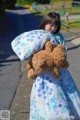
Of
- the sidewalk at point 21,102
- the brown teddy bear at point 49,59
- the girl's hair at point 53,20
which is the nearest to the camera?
the brown teddy bear at point 49,59

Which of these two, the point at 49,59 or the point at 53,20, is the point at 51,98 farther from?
the point at 53,20

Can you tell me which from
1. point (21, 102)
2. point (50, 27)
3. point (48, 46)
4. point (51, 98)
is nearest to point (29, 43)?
point (48, 46)

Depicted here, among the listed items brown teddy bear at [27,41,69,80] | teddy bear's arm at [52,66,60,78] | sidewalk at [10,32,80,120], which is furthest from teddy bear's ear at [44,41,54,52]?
sidewalk at [10,32,80,120]

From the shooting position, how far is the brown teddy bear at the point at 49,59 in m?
4.80

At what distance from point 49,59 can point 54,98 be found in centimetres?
47

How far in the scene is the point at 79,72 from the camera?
10.3 metres

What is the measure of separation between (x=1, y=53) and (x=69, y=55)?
2.90 metres

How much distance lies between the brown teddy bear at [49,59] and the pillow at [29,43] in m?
0.06

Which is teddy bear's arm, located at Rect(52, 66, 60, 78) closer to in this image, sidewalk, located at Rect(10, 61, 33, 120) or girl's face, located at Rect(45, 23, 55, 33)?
girl's face, located at Rect(45, 23, 55, 33)

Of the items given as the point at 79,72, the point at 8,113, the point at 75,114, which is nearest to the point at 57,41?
the point at 75,114

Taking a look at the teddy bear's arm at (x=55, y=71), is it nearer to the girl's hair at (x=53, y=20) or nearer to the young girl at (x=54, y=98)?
the young girl at (x=54, y=98)

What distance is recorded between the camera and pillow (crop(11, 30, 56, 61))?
4855mm

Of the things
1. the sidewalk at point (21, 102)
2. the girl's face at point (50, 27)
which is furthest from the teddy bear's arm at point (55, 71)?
the sidewalk at point (21, 102)

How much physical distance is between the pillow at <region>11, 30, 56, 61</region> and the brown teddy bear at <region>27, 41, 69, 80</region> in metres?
0.06
